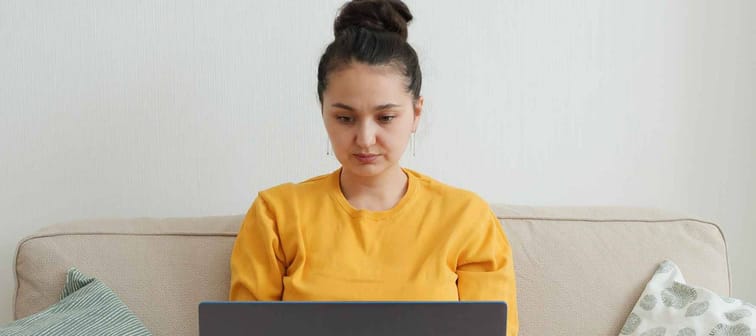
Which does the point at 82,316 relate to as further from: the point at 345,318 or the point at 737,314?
the point at 737,314

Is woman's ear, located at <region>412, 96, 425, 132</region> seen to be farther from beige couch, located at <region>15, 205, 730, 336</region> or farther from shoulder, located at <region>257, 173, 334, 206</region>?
beige couch, located at <region>15, 205, 730, 336</region>

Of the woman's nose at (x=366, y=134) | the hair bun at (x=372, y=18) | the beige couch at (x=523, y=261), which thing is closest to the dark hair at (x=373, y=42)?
the hair bun at (x=372, y=18)

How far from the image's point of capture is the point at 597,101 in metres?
2.14

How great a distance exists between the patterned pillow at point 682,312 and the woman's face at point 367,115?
0.59 metres

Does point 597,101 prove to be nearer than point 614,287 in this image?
No

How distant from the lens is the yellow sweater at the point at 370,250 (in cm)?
158

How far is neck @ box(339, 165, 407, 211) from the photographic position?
167 centimetres

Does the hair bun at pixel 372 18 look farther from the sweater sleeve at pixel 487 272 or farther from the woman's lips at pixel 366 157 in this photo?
the sweater sleeve at pixel 487 272

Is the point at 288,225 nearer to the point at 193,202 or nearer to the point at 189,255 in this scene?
the point at 189,255

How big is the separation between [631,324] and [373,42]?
0.76m

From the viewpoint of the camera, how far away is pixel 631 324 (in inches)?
66.9

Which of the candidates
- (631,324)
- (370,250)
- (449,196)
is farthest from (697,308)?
(370,250)

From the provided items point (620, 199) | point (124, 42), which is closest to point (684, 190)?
point (620, 199)

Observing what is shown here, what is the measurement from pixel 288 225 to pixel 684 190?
1.12 m
